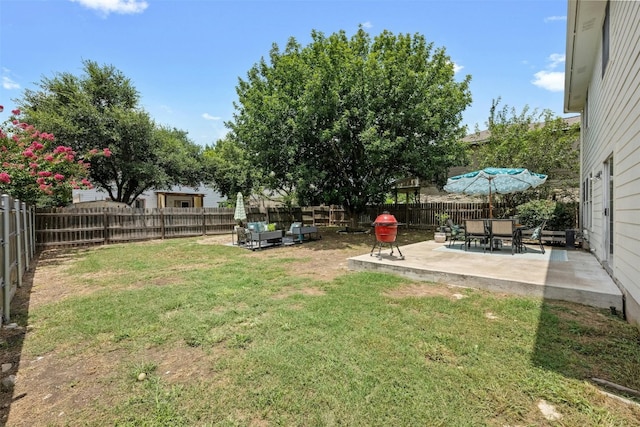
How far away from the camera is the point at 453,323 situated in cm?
355

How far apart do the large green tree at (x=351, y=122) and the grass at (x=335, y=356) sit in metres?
7.11

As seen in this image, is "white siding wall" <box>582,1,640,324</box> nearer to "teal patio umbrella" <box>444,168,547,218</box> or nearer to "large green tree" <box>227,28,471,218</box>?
"teal patio umbrella" <box>444,168,547,218</box>

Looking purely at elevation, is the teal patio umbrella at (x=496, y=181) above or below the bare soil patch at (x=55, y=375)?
above

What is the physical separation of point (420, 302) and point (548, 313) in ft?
5.06

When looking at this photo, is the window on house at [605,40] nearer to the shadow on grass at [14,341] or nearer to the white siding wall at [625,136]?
the white siding wall at [625,136]

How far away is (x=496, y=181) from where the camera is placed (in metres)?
8.99

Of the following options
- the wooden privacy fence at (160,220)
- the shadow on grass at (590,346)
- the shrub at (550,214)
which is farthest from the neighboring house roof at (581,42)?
the wooden privacy fence at (160,220)

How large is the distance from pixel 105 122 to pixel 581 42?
62.5 feet

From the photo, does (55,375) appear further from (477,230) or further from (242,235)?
(242,235)

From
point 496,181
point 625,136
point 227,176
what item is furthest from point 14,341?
point 227,176

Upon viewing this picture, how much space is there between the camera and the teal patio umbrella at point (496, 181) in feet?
26.5

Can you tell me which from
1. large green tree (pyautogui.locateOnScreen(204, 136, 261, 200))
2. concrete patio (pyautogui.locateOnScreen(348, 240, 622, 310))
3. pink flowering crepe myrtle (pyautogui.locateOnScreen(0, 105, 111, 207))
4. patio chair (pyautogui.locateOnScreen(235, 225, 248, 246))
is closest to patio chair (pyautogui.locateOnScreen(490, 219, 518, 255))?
concrete patio (pyautogui.locateOnScreen(348, 240, 622, 310))

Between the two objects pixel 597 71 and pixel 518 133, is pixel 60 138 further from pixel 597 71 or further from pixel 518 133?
pixel 518 133

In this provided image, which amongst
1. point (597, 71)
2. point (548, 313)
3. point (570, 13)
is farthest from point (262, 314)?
point (597, 71)
